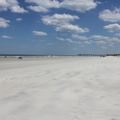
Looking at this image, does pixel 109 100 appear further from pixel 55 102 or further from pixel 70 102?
pixel 55 102

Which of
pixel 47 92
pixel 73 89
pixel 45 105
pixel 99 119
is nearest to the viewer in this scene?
pixel 99 119

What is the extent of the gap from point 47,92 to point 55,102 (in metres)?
1.19

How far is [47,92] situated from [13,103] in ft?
4.75

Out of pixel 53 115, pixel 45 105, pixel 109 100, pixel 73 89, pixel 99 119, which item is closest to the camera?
pixel 99 119

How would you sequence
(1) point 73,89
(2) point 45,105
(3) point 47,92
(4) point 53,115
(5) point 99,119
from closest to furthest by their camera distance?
(5) point 99,119, (4) point 53,115, (2) point 45,105, (3) point 47,92, (1) point 73,89

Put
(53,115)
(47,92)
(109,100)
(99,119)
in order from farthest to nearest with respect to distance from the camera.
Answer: (47,92), (109,100), (53,115), (99,119)

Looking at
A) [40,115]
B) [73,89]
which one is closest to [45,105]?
[40,115]

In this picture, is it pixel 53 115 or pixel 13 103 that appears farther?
pixel 13 103

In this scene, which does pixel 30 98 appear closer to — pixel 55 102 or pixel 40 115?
pixel 55 102

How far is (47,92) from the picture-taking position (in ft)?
19.9

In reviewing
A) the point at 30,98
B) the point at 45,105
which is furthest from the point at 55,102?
the point at 30,98

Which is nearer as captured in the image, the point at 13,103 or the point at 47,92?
the point at 13,103

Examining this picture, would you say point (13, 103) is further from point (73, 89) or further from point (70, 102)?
point (73, 89)

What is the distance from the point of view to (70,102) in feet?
16.1
